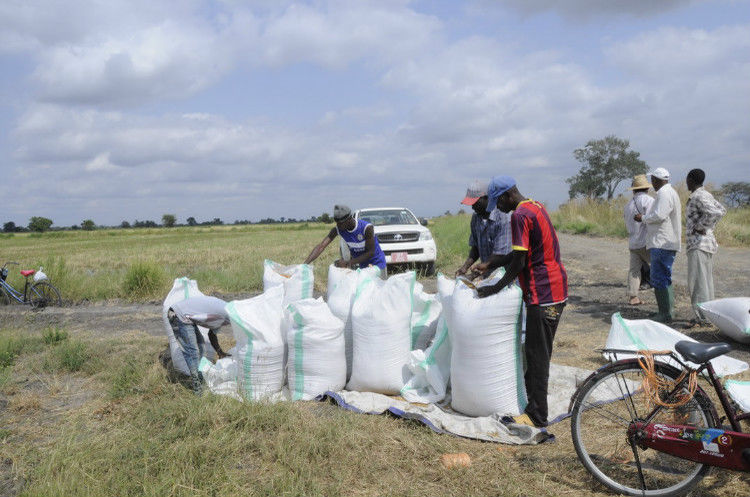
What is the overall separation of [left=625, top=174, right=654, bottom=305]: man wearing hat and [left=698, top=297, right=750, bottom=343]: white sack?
1.89 m

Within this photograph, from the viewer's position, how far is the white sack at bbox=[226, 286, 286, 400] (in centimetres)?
402

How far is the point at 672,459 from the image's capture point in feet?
9.48

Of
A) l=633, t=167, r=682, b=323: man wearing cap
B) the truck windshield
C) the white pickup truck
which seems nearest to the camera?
l=633, t=167, r=682, b=323: man wearing cap

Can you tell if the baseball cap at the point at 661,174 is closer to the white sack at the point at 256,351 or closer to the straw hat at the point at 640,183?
the straw hat at the point at 640,183

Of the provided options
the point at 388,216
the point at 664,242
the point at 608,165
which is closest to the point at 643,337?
the point at 664,242

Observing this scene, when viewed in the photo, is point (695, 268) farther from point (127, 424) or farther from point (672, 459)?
point (127, 424)

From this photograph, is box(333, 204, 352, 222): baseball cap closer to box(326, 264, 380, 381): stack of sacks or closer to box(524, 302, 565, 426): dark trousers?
box(326, 264, 380, 381): stack of sacks

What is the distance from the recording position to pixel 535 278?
3.41 m

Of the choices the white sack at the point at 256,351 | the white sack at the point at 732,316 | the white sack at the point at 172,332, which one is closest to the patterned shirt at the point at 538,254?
the white sack at the point at 256,351

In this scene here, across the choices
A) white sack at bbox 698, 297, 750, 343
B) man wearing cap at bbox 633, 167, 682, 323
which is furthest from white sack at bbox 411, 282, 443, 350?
man wearing cap at bbox 633, 167, 682, 323

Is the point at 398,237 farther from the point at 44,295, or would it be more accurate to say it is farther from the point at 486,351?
the point at 486,351

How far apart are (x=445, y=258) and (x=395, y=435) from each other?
29.3 ft

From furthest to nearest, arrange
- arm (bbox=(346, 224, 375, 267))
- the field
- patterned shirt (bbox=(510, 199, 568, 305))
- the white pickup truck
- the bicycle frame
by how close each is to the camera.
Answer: the white pickup truck → arm (bbox=(346, 224, 375, 267)) → patterned shirt (bbox=(510, 199, 568, 305)) → the field → the bicycle frame

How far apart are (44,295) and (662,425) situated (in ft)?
33.9
